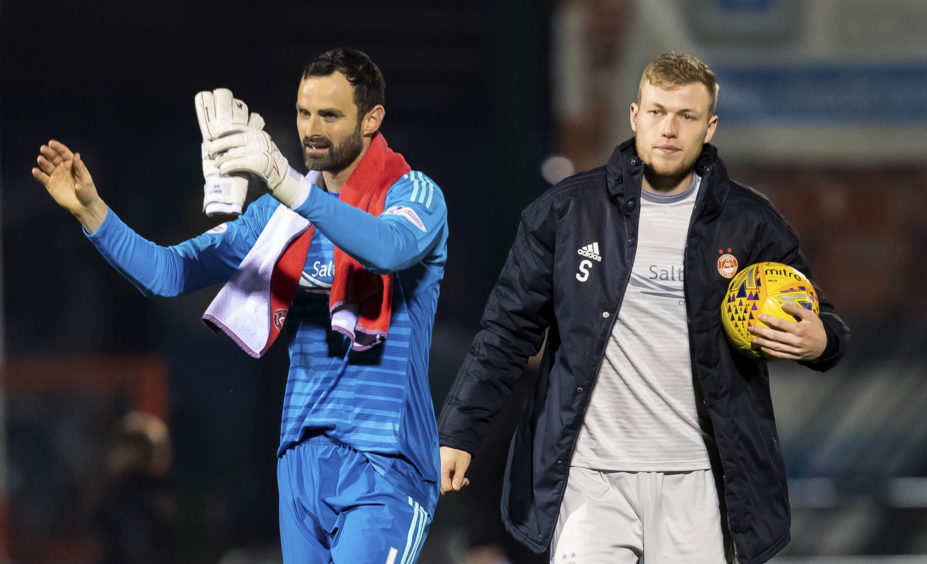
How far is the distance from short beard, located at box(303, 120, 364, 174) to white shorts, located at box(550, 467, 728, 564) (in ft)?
3.69

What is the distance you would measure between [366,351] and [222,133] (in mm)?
772

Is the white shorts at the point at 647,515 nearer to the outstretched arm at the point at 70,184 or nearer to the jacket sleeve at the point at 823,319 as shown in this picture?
the jacket sleeve at the point at 823,319

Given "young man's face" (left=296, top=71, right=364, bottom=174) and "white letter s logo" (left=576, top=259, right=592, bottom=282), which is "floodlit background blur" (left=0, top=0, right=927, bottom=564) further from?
"young man's face" (left=296, top=71, right=364, bottom=174)

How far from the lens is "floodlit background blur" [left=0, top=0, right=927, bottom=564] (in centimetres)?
844

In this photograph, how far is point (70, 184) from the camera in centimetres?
336

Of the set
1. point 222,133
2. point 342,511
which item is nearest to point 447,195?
point 342,511

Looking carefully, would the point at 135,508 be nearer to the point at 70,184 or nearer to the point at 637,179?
the point at 70,184

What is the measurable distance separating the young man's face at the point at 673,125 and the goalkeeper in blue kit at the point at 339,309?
0.66m

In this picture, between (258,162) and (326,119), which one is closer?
(258,162)

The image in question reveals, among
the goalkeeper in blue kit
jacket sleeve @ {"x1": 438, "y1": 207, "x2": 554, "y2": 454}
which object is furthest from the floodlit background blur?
the goalkeeper in blue kit

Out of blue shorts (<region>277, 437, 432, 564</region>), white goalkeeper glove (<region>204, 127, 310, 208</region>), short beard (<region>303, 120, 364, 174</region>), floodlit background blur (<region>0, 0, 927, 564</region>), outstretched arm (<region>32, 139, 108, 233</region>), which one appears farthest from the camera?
floodlit background blur (<region>0, 0, 927, 564</region>)

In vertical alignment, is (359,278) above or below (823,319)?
above

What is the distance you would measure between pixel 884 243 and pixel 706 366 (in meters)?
5.52

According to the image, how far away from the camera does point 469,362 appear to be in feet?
12.2
